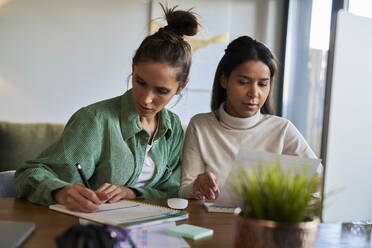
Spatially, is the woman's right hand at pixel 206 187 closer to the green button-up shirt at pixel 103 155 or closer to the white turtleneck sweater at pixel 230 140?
the green button-up shirt at pixel 103 155

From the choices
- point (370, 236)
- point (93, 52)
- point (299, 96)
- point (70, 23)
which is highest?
point (70, 23)

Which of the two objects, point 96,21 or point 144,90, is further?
point 96,21

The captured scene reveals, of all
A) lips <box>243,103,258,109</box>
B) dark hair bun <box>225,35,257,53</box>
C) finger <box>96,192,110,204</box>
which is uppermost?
dark hair bun <box>225,35,257,53</box>

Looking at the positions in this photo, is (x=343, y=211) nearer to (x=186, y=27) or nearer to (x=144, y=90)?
(x=144, y=90)

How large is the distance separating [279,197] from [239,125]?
0.96 metres

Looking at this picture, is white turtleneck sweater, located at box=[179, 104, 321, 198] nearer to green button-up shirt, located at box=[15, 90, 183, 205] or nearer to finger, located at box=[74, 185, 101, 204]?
green button-up shirt, located at box=[15, 90, 183, 205]

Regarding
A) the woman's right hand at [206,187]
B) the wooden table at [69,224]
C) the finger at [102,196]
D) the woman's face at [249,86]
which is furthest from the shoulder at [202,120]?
the finger at [102,196]

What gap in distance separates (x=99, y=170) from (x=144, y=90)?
11.5 inches

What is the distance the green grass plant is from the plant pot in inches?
0.6

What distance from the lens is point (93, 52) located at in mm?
3404

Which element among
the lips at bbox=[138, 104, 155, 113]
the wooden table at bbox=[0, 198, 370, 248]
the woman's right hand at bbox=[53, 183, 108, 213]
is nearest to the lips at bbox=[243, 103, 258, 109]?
the lips at bbox=[138, 104, 155, 113]

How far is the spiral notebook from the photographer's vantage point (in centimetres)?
90

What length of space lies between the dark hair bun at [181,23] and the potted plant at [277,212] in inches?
34.8

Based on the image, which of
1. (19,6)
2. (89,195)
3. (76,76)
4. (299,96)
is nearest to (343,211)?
(89,195)
